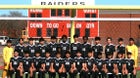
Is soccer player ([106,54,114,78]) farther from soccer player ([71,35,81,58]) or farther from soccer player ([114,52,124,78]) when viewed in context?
soccer player ([71,35,81,58])

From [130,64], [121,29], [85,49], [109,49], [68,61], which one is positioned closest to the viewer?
[68,61]

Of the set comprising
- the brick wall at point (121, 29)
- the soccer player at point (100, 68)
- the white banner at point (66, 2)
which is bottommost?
the brick wall at point (121, 29)

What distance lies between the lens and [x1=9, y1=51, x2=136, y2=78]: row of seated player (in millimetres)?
9523

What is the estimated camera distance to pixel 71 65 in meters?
9.53

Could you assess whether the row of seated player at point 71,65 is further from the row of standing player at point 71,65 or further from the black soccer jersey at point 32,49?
the black soccer jersey at point 32,49

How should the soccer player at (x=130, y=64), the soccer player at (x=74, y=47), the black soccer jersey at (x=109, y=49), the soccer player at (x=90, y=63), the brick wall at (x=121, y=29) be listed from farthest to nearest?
the brick wall at (x=121, y=29) → the black soccer jersey at (x=109, y=49) → the soccer player at (x=74, y=47) → the soccer player at (x=130, y=64) → the soccer player at (x=90, y=63)

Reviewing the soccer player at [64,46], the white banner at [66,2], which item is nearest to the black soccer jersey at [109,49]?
the soccer player at [64,46]

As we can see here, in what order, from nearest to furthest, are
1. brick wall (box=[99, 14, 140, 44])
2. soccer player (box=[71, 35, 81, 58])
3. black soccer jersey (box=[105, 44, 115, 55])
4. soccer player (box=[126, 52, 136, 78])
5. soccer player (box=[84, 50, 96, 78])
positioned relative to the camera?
1. soccer player (box=[84, 50, 96, 78])
2. soccer player (box=[126, 52, 136, 78])
3. soccer player (box=[71, 35, 81, 58])
4. black soccer jersey (box=[105, 44, 115, 55])
5. brick wall (box=[99, 14, 140, 44])

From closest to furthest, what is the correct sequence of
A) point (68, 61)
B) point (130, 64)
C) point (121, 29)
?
point (68, 61), point (130, 64), point (121, 29)

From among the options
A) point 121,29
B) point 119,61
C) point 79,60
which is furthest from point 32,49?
point 121,29

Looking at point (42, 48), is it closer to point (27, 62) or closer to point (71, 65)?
point (27, 62)

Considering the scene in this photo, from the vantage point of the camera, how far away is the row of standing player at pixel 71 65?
9.52m

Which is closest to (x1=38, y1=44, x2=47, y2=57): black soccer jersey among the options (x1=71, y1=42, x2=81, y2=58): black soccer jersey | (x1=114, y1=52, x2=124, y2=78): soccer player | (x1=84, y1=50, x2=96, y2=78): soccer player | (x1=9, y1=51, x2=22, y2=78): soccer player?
(x1=9, y1=51, x2=22, y2=78): soccer player

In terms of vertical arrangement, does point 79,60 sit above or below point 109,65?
above
